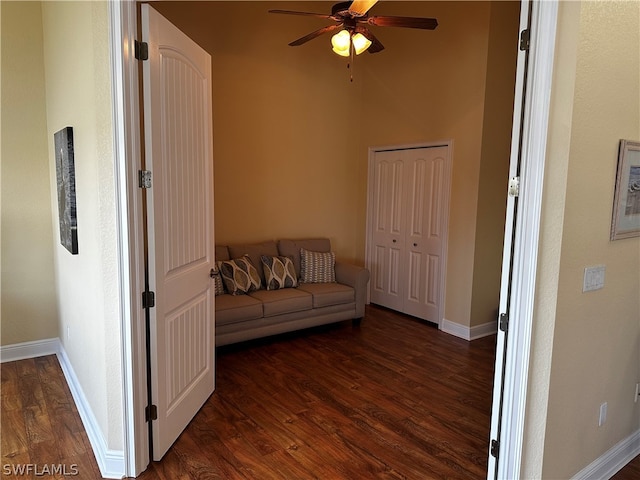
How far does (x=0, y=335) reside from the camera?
11.8 ft

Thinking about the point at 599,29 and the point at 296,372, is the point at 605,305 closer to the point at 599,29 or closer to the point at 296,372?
the point at 599,29

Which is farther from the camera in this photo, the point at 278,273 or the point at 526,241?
the point at 278,273

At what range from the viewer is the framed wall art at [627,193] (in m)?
1.93

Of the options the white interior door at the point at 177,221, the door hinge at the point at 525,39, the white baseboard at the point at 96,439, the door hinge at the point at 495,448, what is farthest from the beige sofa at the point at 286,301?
the door hinge at the point at 525,39

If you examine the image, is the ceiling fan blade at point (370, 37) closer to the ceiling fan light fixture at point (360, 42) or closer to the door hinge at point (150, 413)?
the ceiling fan light fixture at point (360, 42)

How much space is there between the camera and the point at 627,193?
1.98 metres

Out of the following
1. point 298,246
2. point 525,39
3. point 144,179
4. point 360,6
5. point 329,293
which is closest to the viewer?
point 525,39

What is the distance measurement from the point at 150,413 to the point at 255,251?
2507 mm

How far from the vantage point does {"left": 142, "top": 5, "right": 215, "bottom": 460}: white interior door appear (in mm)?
2164

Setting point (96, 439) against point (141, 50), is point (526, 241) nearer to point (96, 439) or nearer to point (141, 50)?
point (141, 50)

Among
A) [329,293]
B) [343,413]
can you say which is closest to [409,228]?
[329,293]

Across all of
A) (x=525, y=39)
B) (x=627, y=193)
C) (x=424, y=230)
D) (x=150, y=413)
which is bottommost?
(x=150, y=413)

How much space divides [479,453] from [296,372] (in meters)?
1.55

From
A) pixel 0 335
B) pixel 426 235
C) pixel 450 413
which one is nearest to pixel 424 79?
pixel 426 235
